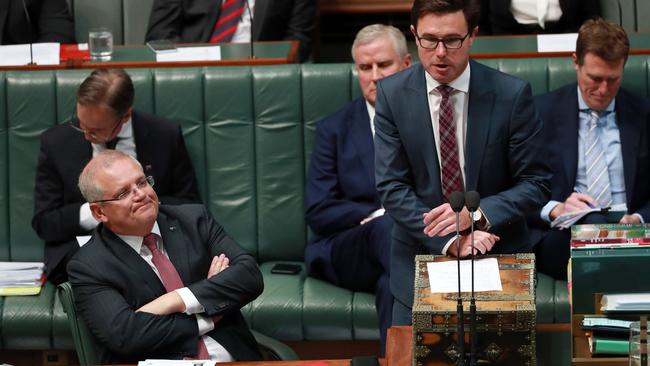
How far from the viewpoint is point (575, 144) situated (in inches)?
189

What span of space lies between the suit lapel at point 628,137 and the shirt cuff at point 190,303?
5.71 feet

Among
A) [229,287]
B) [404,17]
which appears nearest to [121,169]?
[229,287]

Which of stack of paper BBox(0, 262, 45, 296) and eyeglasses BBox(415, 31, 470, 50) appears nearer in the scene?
eyeglasses BBox(415, 31, 470, 50)

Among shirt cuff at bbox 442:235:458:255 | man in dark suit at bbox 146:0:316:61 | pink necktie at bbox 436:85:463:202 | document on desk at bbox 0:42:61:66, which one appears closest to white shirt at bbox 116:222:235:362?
shirt cuff at bbox 442:235:458:255

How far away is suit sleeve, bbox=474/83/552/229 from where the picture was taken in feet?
12.5

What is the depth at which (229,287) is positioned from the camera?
155 inches

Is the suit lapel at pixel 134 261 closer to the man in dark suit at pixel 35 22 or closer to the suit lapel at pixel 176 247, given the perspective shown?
the suit lapel at pixel 176 247

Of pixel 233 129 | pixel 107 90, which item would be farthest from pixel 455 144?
pixel 233 129

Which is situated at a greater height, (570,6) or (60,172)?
(570,6)

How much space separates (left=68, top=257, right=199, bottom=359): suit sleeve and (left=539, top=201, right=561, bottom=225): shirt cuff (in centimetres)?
151

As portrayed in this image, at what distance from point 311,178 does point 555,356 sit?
163 cm

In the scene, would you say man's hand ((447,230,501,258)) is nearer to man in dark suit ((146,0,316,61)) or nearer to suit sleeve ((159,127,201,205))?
suit sleeve ((159,127,201,205))

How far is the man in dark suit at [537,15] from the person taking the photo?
19.7 ft

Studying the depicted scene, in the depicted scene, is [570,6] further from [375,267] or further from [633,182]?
[375,267]
